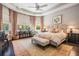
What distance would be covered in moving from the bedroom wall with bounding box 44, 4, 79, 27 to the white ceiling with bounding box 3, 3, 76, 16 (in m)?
0.10

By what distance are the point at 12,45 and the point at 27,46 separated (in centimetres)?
35

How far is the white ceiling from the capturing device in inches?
70.2

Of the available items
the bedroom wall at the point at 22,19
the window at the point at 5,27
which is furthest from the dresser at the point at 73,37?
the window at the point at 5,27

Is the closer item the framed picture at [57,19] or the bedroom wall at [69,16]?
the bedroom wall at [69,16]

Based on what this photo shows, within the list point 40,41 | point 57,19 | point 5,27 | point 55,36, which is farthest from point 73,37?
point 5,27

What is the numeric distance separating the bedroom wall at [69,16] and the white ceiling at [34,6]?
0.10m

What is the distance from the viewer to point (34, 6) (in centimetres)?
180

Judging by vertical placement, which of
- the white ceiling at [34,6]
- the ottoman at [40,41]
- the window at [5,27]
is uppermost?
the white ceiling at [34,6]

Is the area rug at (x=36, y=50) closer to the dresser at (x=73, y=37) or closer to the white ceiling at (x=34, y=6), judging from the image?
the dresser at (x=73, y=37)

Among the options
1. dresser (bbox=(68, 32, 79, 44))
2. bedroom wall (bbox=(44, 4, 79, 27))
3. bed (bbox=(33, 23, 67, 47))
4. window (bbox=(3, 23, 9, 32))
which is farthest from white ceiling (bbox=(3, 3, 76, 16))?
dresser (bbox=(68, 32, 79, 44))

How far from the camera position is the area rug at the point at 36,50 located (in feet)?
5.81

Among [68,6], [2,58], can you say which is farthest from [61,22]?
[2,58]

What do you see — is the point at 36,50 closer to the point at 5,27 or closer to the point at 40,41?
the point at 40,41

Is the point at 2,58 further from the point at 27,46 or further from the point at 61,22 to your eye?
the point at 61,22
